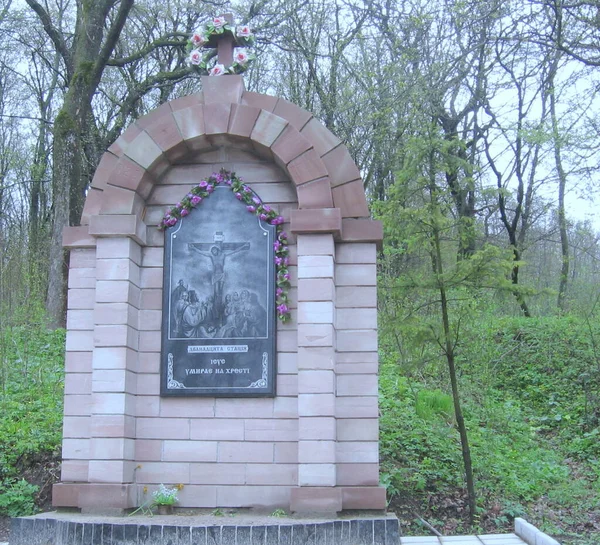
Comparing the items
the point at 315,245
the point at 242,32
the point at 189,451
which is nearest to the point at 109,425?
the point at 189,451

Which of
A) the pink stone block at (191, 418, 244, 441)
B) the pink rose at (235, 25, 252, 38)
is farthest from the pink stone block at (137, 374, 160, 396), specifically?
the pink rose at (235, 25, 252, 38)

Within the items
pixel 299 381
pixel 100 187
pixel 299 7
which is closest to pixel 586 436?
pixel 299 381

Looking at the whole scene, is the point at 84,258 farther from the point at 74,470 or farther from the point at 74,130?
the point at 74,130

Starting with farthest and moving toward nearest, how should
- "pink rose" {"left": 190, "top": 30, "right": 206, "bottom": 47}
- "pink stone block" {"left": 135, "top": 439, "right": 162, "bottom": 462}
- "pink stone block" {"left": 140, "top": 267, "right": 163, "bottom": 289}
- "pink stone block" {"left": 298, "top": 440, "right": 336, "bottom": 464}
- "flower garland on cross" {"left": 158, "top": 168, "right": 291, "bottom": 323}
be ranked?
"pink rose" {"left": 190, "top": 30, "right": 206, "bottom": 47}
"pink stone block" {"left": 140, "top": 267, "right": 163, "bottom": 289}
"flower garland on cross" {"left": 158, "top": 168, "right": 291, "bottom": 323}
"pink stone block" {"left": 135, "top": 439, "right": 162, "bottom": 462}
"pink stone block" {"left": 298, "top": 440, "right": 336, "bottom": 464}

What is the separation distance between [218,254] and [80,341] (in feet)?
4.91

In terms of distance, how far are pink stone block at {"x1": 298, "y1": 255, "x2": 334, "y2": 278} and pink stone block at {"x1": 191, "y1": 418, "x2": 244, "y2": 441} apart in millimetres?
1430

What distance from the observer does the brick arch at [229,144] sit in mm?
6684

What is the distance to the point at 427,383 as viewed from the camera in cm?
1174

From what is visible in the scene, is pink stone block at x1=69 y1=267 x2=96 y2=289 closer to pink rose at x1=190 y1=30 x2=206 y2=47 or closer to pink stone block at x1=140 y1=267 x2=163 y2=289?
pink stone block at x1=140 y1=267 x2=163 y2=289

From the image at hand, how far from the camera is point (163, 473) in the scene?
6.50 metres

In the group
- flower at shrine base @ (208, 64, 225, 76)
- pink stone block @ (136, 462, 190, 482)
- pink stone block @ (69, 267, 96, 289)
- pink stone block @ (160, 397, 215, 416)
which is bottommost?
pink stone block @ (136, 462, 190, 482)

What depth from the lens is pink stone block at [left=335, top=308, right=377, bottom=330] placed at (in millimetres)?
6562

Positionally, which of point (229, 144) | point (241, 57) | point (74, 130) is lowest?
point (229, 144)

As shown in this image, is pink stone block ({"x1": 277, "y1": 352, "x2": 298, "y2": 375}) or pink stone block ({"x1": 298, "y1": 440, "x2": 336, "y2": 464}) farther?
pink stone block ({"x1": 277, "y1": 352, "x2": 298, "y2": 375})
